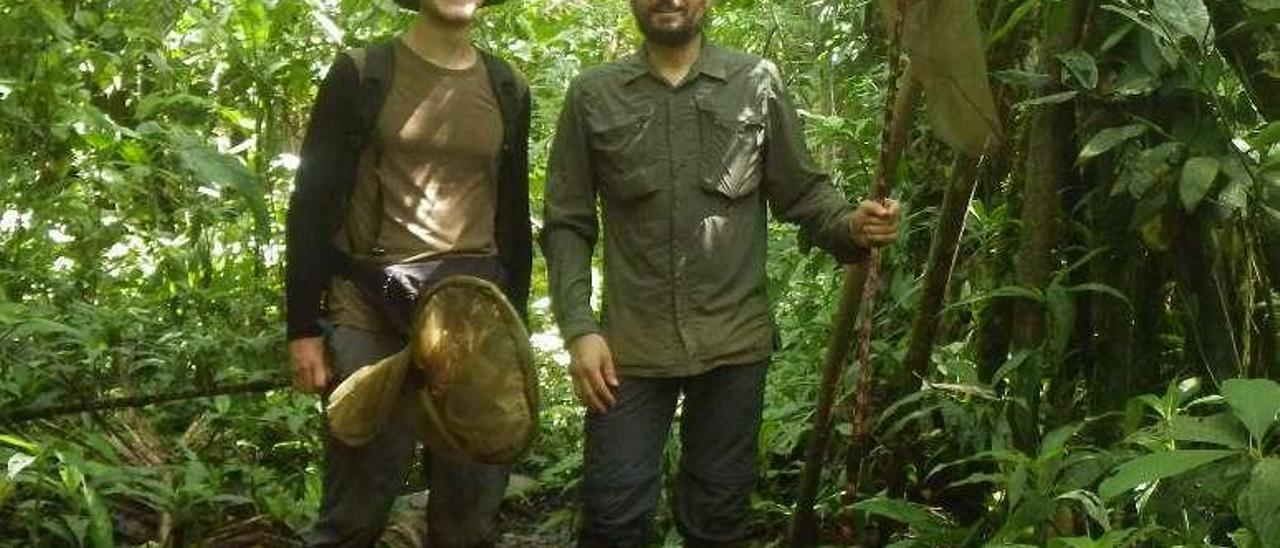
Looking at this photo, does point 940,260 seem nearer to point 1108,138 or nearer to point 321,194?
point 1108,138

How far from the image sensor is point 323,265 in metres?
3.97

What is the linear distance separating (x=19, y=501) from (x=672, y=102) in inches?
98.1

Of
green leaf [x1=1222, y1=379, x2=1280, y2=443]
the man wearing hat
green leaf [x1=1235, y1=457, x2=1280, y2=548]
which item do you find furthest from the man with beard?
green leaf [x1=1235, y1=457, x2=1280, y2=548]

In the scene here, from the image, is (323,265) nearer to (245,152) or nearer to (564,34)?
(245,152)

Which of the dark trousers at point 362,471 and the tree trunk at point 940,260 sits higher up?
the tree trunk at point 940,260

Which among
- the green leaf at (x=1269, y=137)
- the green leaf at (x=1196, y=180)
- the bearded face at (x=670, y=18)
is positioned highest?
the bearded face at (x=670, y=18)

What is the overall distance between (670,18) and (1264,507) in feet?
6.72

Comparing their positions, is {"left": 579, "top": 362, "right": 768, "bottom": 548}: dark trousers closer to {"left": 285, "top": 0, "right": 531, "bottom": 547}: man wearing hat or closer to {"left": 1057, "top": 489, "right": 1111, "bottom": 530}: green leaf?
{"left": 285, "top": 0, "right": 531, "bottom": 547}: man wearing hat

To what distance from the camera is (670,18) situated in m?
3.93

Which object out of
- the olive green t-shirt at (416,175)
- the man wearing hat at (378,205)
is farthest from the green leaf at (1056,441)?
the olive green t-shirt at (416,175)

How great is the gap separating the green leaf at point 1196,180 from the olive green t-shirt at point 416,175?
72.2 inches

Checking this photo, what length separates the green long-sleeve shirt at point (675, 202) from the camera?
3969 mm

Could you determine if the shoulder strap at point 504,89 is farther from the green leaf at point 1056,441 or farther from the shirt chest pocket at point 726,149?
the green leaf at point 1056,441

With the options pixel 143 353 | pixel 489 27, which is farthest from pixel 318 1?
pixel 143 353
